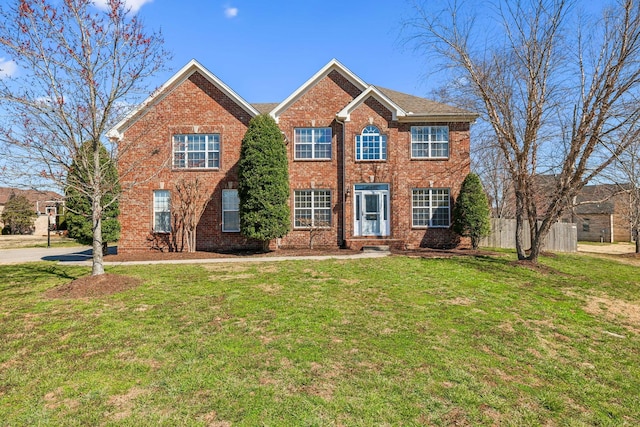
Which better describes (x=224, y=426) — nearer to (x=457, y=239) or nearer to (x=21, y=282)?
(x=21, y=282)

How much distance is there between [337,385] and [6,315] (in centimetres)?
694

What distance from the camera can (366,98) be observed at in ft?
53.8

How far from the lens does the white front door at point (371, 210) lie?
54.2ft

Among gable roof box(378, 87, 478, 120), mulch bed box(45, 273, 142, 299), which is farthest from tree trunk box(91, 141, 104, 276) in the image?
gable roof box(378, 87, 478, 120)

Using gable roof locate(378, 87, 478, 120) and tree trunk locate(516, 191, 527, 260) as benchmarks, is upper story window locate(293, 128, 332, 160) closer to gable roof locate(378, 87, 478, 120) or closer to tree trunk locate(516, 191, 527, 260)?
gable roof locate(378, 87, 478, 120)

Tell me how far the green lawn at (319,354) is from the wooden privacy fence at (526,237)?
9430 mm

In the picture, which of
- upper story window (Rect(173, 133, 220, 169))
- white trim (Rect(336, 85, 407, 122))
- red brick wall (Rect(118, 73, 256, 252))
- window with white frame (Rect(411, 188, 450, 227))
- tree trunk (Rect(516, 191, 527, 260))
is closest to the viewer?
tree trunk (Rect(516, 191, 527, 260))

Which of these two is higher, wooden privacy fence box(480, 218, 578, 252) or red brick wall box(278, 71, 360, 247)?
red brick wall box(278, 71, 360, 247)

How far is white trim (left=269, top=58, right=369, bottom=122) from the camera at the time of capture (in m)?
16.7

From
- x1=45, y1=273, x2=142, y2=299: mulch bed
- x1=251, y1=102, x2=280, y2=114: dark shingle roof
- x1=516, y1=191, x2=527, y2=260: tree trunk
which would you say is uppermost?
x1=251, y1=102, x2=280, y2=114: dark shingle roof

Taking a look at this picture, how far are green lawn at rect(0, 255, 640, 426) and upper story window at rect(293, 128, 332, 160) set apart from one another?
28.5 feet

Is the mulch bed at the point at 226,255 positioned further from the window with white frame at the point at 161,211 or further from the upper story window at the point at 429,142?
the upper story window at the point at 429,142

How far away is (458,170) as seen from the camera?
17.0 meters

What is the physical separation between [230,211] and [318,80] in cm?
794
